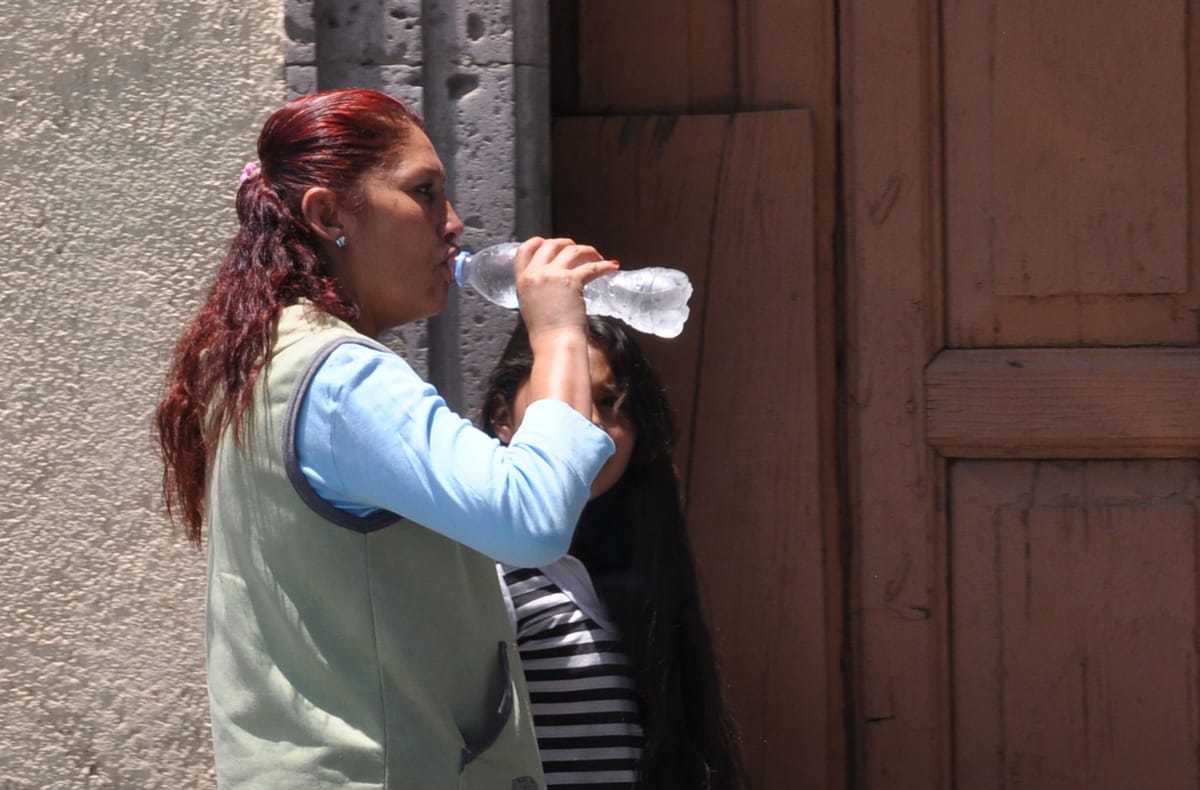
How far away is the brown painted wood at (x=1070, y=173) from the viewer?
2.35m

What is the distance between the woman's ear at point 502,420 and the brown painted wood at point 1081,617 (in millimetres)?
742

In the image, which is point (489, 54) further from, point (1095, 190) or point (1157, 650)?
point (1157, 650)

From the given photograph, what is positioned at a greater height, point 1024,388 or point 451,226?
point 451,226

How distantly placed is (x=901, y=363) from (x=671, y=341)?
359 millimetres

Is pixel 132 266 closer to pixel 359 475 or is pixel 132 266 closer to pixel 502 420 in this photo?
pixel 502 420

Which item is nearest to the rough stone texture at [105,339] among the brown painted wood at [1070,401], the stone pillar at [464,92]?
the stone pillar at [464,92]

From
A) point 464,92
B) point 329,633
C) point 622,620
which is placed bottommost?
point 622,620

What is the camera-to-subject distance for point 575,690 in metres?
→ 1.96

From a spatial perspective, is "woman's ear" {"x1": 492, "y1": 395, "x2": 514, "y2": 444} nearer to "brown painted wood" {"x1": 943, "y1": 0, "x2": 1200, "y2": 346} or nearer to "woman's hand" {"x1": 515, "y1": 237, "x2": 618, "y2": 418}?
"woman's hand" {"x1": 515, "y1": 237, "x2": 618, "y2": 418}

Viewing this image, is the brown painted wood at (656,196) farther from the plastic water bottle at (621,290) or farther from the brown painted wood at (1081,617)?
the brown painted wood at (1081,617)

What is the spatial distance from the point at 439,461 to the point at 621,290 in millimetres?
813

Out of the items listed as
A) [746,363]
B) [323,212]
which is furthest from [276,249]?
[746,363]

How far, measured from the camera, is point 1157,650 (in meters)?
2.41

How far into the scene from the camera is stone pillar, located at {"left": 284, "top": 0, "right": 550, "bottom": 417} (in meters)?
2.30
